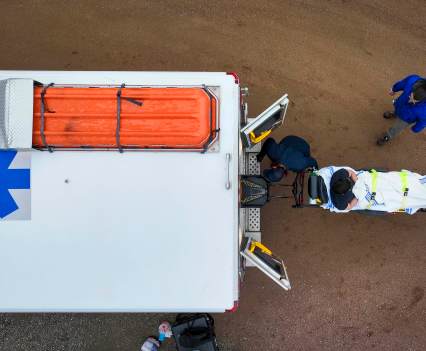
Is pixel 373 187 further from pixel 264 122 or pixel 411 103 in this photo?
pixel 264 122

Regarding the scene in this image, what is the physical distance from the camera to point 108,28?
4.95 metres

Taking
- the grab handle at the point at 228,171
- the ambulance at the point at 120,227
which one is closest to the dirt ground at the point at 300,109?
the ambulance at the point at 120,227

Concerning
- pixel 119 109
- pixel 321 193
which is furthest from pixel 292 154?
pixel 119 109

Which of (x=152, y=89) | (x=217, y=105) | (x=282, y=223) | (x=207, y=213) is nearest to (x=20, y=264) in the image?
(x=207, y=213)

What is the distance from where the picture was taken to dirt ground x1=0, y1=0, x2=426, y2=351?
15.0 feet

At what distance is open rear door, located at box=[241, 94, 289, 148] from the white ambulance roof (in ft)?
1.12

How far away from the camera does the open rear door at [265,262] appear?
3184 millimetres

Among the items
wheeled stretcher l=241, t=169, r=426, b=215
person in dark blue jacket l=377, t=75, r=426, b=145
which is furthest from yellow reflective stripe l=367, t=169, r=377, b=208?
person in dark blue jacket l=377, t=75, r=426, b=145

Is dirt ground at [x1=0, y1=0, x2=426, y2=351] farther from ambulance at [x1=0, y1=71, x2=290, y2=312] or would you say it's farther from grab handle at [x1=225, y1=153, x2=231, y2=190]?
grab handle at [x1=225, y1=153, x2=231, y2=190]

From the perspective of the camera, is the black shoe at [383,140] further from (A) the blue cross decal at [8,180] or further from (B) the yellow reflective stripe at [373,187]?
(A) the blue cross decal at [8,180]

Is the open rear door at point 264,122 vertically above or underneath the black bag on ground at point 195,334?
above

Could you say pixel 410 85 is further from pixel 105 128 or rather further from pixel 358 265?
pixel 105 128

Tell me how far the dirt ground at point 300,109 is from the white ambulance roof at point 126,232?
1667 mm

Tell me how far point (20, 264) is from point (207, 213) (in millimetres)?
1661
